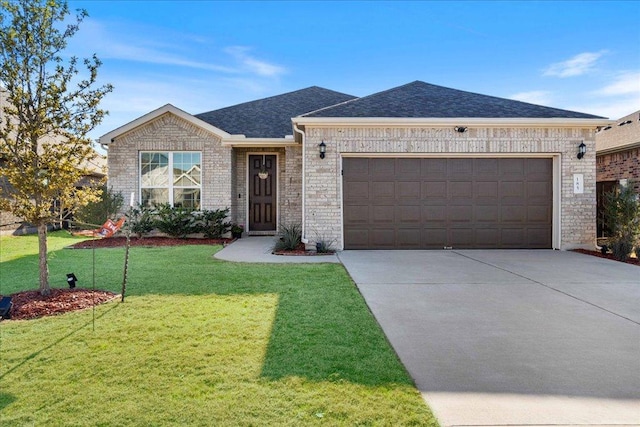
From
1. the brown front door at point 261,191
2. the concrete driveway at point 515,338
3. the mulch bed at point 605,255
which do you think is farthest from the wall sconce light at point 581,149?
the brown front door at point 261,191

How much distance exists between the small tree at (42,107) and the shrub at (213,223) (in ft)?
21.7

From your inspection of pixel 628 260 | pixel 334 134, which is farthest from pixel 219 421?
pixel 628 260

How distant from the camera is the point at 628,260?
8539 millimetres

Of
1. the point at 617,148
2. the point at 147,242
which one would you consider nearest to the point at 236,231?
the point at 147,242

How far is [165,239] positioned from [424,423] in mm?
11118

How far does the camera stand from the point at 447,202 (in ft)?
32.6

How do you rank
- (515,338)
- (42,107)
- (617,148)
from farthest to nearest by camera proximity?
(617,148)
(42,107)
(515,338)

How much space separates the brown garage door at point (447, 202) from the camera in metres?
9.88

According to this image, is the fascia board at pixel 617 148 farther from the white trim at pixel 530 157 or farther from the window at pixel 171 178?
the window at pixel 171 178

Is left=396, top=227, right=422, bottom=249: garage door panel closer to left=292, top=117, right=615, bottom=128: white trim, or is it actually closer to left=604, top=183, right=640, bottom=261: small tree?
left=292, top=117, right=615, bottom=128: white trim

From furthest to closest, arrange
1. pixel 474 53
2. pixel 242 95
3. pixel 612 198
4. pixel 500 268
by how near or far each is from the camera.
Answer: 1. pixel 242 95
2. pixel 474 53
3. pixel 612 198
4. pixel 500 268

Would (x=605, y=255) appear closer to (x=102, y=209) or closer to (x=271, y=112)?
(x=271, y=112)

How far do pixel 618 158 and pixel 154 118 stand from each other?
14626 millimetres

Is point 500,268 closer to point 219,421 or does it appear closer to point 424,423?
point 424,423
